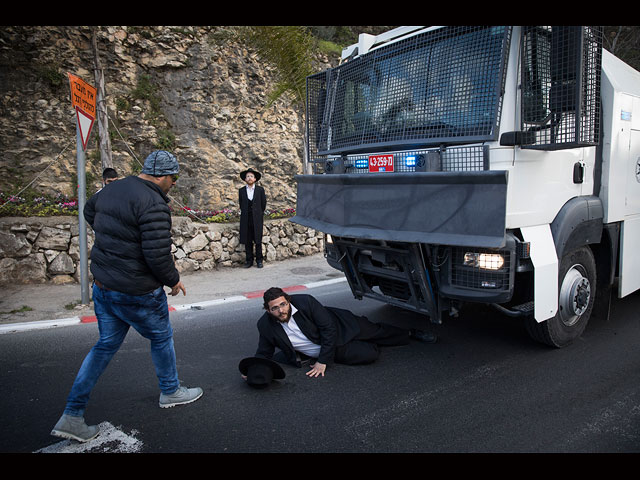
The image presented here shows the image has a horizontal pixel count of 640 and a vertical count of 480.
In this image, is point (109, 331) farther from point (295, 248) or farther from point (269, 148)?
point (269, 148)

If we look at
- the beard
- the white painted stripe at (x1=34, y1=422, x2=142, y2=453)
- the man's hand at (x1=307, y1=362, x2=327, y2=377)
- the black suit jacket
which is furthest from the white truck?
the white painted stripe at (x1=34, y1=422, x2=142, y2=453)

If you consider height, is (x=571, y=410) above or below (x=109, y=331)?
below

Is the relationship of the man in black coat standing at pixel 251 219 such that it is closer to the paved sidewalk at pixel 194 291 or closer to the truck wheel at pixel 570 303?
the paved sidewalk at pixel 194 291

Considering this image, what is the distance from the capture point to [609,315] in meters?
5.48

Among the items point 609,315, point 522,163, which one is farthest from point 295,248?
point 522,163

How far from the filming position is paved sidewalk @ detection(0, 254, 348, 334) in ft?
19.4

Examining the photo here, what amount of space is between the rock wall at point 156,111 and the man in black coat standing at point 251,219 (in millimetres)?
2097

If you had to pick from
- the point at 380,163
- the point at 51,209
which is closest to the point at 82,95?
the point at 51,209

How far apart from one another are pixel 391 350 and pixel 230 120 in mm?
9988

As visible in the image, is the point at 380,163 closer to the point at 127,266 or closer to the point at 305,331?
the point at 305,331

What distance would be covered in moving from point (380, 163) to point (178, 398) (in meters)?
2.58

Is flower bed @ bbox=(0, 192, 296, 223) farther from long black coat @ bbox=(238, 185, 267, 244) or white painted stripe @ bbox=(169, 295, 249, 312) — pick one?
white painted stripe @ bbox=(169, 295, 249, 312)

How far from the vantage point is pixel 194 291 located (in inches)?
292
